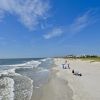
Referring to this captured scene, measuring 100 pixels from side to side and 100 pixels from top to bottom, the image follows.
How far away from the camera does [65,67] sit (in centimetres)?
4206

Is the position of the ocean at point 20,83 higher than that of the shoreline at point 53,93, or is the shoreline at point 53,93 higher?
the ocean at point 20,83

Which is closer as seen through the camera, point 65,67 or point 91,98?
point 91,98

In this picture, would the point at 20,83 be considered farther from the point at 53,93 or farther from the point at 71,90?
the point at 71,90

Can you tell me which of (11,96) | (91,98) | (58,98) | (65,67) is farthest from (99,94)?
(65,67)

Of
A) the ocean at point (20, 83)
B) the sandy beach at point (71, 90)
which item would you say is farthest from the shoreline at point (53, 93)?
the ocean at point (20, 83)

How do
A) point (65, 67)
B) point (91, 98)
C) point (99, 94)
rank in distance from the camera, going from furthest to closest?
point (65, 67) < point (99, 94) < point (91, 98)

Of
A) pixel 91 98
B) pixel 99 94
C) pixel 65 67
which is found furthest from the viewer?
pixel 65 67

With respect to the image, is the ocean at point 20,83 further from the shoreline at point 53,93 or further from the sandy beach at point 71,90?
the sandy beach at point 71,90

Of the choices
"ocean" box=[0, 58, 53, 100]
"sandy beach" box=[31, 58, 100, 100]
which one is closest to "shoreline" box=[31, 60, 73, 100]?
"sandy beach" box=[31, 58, 100, 100]

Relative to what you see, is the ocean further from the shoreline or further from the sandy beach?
the sandy beach

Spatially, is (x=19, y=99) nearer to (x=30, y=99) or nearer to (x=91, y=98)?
(x=30, y=99)

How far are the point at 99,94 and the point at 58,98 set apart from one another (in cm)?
280

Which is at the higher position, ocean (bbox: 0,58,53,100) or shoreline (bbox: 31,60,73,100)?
ocean (bbox: 0,58,53,100)

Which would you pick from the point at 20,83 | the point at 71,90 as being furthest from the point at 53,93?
the point at 20,83
